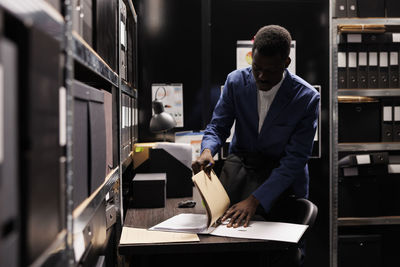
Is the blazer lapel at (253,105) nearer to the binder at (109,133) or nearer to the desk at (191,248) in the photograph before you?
the desk at (191,248)

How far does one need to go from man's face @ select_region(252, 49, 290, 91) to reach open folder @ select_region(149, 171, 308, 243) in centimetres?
45

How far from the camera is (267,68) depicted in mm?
1584

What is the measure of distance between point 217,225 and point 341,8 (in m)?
1.92

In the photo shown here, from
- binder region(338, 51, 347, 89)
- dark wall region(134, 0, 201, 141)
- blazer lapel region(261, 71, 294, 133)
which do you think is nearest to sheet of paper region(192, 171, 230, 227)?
blazer lapel region(261, 71, 294, 133)

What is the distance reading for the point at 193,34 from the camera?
9.05 feet

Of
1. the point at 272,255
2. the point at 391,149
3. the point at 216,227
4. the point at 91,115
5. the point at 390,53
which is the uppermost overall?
the point at 390,53

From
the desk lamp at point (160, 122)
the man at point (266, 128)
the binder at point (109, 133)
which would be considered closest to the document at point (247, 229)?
the man at point (266, 128)

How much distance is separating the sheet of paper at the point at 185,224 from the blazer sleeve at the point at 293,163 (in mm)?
241

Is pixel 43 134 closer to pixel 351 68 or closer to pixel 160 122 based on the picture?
pixel 160 122

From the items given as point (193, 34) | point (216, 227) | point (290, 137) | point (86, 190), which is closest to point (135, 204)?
point (216, 227)

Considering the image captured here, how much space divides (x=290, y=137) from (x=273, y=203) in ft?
Answer: 1.04

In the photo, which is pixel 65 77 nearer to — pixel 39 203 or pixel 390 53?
pixel 39 203

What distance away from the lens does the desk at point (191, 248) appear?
4.25 feet

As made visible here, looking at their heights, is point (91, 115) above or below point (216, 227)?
above
